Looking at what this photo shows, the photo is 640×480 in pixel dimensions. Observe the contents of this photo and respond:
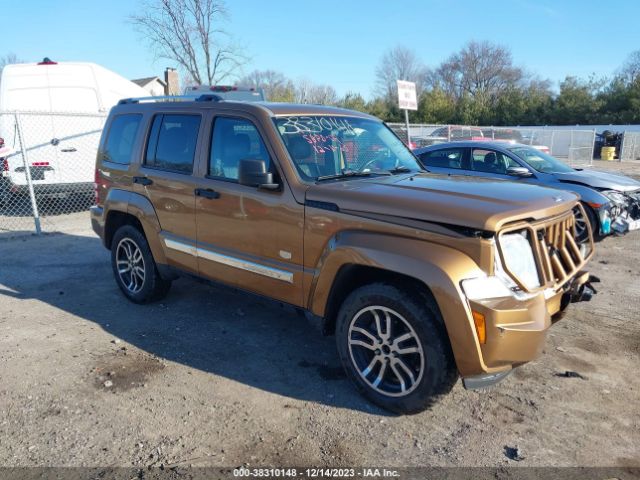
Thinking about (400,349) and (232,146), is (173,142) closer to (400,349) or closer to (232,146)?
(232,146)

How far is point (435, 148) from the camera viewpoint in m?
9.34

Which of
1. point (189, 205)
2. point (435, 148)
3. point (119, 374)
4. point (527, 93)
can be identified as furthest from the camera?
point (527, 93)

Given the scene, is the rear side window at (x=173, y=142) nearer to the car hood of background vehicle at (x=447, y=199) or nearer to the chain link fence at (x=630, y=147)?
the car hood of background vehicle at (x=447, y=199)

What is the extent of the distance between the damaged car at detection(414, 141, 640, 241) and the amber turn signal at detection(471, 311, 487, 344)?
14.8 ft

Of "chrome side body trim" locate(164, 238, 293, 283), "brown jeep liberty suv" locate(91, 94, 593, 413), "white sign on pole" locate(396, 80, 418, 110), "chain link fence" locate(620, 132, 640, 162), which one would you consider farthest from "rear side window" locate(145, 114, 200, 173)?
"chain link fence" locate(620, 132, 640, 162)

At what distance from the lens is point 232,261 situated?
4.24 m

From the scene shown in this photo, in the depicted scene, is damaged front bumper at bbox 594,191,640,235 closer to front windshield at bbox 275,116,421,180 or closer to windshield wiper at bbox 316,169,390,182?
front windshield at bbox 275,116,421,180

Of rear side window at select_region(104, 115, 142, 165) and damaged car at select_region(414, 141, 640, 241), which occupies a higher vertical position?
rear side window at select_region(104, 115, 142, 165)

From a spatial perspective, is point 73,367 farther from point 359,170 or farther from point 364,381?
point 359,170

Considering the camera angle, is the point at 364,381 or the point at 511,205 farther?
the point at 364,381

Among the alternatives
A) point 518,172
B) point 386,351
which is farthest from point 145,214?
point 518,172

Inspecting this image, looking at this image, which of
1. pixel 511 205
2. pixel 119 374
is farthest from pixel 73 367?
pixel 511 205

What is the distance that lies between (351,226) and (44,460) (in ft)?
7.47

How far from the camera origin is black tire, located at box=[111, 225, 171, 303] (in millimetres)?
5207
